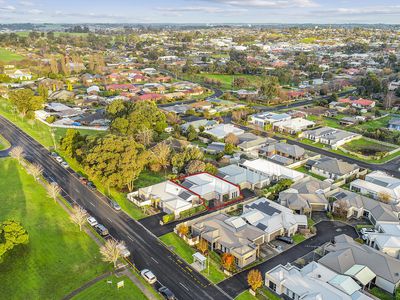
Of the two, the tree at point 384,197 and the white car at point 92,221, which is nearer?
the white car at point 92,221

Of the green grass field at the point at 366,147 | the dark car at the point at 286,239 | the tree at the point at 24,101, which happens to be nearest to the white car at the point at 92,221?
the dark car at the point at 286,239

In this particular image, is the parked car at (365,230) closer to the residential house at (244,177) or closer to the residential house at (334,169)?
the residential house at (334,169)

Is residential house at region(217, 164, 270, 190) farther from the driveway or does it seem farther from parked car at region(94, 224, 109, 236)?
parked car at region(94, 224, 109, 236)

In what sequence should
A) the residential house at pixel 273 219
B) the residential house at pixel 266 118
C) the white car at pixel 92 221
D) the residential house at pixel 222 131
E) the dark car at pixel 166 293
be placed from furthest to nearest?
the residential house at pixel 266 118, the residential house at pixel 222 131, the white car at pixel 92 221, the residential house at pixel 273 219, the dark car at pixel 166 293

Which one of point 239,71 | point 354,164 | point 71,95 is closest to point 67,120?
point 71,95

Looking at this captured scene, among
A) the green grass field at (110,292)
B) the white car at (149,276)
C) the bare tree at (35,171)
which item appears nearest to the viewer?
the green grass field at (110,292)

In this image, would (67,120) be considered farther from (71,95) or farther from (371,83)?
(371,83)

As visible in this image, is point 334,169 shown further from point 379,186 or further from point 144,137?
point 144,137
